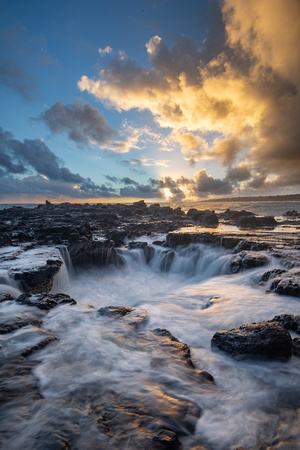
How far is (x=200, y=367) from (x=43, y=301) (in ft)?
15.9

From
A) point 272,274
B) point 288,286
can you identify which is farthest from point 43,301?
point 272,274

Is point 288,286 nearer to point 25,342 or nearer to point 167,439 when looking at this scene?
point 167,439

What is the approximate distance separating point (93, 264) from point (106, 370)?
992 centimetres

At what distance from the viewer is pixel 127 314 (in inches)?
238

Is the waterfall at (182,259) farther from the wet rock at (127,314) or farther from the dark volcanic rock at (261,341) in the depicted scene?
the dark volcanic rock at (261,341)

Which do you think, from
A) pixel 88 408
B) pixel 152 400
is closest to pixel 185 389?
pixel 152 400

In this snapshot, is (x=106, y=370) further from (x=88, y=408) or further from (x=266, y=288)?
(x=266, y=288)

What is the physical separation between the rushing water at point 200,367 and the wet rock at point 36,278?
9.33 ft

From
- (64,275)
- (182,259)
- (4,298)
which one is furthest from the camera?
(182,259)

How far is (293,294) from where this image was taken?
682 centimetres

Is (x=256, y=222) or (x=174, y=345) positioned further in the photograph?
(x=256, y=222)

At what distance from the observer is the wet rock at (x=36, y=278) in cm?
808

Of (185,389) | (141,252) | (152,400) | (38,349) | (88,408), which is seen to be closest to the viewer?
(88,408)

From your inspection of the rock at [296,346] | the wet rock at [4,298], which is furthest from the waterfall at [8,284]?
the rock at [296,346]
